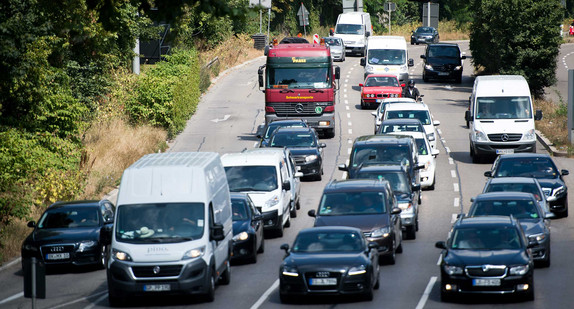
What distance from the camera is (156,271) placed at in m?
17.2

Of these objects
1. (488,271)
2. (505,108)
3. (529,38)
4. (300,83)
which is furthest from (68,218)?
(529,38)

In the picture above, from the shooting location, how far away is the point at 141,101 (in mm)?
40719

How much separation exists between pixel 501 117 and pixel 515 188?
10622 mm

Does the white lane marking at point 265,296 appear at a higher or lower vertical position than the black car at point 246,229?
lower

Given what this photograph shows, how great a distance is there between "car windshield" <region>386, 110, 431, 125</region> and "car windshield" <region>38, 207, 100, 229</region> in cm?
1723

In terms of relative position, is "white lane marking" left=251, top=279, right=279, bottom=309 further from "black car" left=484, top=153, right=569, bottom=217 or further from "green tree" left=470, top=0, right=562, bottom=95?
"green tree" left=470, top=0, right=562, bottom=95

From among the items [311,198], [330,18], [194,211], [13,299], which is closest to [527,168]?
[311,198]

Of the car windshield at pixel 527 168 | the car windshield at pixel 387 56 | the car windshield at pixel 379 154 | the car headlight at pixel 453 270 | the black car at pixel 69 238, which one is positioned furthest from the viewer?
the car windshield at pixel 387 56

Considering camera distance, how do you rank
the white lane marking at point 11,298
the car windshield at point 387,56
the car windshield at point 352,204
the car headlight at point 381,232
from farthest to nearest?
the car windshield at point 387,56
the car windshield at point 352,204
the car headlight at point 381,232
the white lane marking at point 11,298

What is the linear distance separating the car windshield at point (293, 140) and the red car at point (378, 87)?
555 inches

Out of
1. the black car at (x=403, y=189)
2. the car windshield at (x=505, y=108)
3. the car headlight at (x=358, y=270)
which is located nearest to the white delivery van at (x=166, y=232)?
the car headlight at (x=358, y=270)

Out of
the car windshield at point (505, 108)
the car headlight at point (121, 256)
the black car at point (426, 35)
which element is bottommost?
the car headlight at point (121, 256)

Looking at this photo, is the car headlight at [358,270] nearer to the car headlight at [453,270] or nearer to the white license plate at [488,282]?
the car headlight at [453,270]

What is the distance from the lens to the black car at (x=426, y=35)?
261ft
